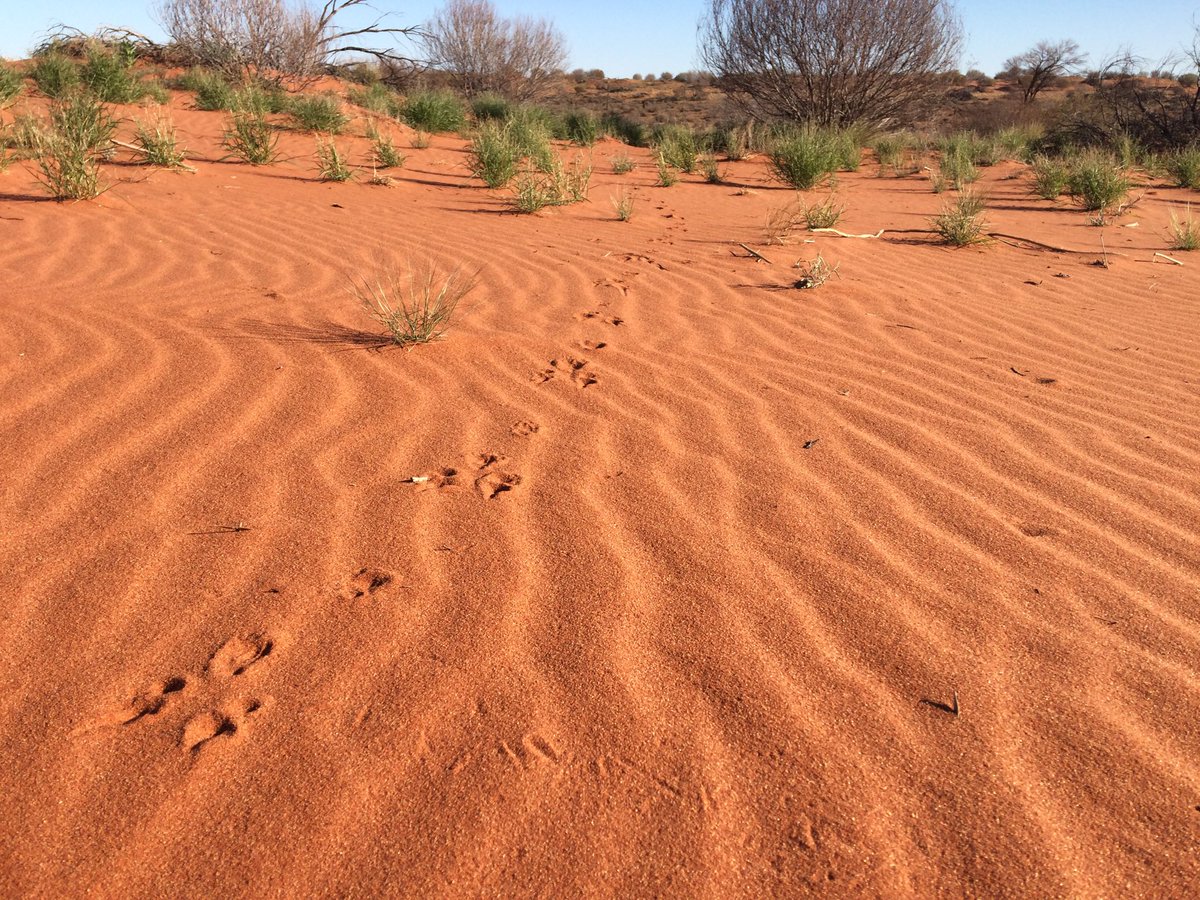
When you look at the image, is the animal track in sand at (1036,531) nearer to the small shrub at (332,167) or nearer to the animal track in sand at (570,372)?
the animal track in sand at (570,372)

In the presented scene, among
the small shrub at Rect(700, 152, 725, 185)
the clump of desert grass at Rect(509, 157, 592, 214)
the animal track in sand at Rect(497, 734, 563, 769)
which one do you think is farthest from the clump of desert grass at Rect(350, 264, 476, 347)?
the small shrub at Rect(700, 152, 725, 185)

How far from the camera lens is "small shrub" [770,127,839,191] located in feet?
31.1

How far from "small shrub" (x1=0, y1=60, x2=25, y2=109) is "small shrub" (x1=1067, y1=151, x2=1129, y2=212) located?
36.7ft

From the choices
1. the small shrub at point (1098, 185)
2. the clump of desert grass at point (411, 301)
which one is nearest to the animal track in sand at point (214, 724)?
the clump of desert grass at point (411, 301)

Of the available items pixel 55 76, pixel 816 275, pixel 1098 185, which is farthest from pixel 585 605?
pixel 55 76

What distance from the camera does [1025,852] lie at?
1.33 metres

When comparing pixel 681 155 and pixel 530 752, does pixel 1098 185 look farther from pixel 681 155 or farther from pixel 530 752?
pixel 530 752

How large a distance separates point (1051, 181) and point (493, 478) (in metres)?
9.17

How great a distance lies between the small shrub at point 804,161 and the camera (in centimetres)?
948

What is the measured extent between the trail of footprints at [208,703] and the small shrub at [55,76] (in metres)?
11.4

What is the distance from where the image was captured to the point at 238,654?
1748 mm

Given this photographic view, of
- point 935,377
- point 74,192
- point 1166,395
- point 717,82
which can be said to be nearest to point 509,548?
point 935,377

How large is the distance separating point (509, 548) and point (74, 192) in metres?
5.58

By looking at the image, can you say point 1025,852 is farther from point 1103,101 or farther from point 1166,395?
point 1103,101
